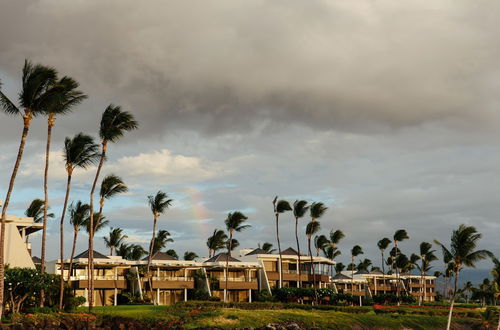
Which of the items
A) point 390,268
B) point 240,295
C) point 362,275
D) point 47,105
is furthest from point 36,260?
point 390,268

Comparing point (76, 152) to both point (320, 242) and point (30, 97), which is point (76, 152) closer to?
point (30, 97)

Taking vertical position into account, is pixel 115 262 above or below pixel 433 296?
above

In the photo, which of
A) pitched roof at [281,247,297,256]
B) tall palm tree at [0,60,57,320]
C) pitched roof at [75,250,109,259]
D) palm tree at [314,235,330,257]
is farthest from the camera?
palm tree at [314,235,330,257]

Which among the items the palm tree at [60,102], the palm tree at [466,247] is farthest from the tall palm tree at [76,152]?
the palm tree at [466,247]

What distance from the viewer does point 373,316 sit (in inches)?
2411

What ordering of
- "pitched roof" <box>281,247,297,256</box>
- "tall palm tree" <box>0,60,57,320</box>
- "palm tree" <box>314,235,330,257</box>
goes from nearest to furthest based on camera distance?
"tall palm tree" <box>0,60,57,320</box> < "pitched roof" <box>281,247,297,256</box> < "palm tree" <box>314,235,330,257</box>

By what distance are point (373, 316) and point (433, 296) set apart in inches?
3858

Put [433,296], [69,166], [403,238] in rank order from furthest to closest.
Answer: [433,296], [403,238], [69,166]

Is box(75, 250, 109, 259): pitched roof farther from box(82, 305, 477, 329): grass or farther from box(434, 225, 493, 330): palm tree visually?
box(434, 225, 493, 330): palm tree

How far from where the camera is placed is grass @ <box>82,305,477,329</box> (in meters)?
47.8

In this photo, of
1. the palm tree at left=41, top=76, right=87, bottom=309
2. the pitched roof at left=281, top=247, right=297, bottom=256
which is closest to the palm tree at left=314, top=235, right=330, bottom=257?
the pitched roof at left=281, top=247, right=297, bottom=256

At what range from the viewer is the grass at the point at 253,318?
4781 centimetres

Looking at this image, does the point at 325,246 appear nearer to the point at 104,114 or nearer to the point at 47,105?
the point at 104,114

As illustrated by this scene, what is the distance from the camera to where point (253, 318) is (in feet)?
165
